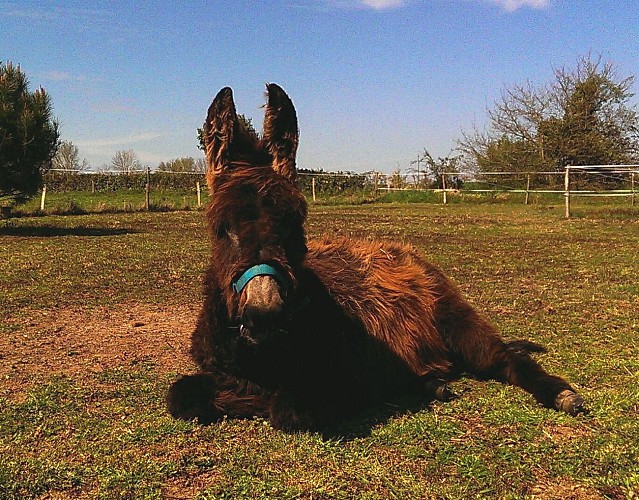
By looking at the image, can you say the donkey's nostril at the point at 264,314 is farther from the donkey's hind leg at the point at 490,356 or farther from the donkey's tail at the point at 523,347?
the donkey's tail at the point at 523,347

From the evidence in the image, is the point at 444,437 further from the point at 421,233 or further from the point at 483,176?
the point at 483,176

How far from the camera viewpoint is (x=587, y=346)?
19.2ft

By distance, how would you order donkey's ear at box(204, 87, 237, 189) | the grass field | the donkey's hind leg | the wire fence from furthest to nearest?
the wire fence → the donkey's hind leg → donkey's ear at box(204, 87, 237, 189) → the grass field

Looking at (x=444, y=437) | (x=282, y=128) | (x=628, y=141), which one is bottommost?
(x=444, y=437)

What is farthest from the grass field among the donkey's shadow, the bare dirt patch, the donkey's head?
the donkey's shadow

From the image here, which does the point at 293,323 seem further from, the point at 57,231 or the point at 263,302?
the point at 57,231

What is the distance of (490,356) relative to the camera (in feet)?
15.9

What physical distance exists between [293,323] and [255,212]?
31.5 inches

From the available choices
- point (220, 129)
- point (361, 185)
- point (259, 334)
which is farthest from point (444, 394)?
point (361, 185)

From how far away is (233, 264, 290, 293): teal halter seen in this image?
326 cm

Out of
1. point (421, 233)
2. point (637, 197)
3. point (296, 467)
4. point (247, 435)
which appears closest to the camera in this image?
point (296, 467)

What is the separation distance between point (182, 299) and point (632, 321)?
5.60 m

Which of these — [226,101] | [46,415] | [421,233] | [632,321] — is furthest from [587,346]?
[421,233]

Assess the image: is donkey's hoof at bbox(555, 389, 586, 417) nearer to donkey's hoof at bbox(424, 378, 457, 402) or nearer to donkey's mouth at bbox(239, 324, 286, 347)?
donkey's hoof at bbox(424, 378, 457, 402)
